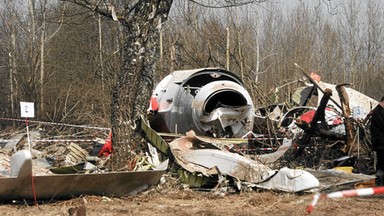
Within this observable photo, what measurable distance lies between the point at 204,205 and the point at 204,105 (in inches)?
165

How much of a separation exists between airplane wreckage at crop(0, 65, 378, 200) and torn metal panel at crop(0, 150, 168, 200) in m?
0.01

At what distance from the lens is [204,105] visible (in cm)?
1115

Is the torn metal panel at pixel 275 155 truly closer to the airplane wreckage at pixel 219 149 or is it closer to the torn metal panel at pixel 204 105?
the airplane wreckage at pixel 219 149

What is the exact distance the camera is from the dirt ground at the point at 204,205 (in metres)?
6.60

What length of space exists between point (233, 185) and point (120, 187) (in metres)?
1.74

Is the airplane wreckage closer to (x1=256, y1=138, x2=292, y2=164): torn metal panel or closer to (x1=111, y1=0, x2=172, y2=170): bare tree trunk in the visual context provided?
(x1=256, y1=138, x2=292, y2=164): torn metal panel

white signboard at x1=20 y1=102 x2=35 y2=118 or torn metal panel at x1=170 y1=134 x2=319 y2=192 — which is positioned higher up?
white signboard at x1=20 y1=102 x2=35 y2=118

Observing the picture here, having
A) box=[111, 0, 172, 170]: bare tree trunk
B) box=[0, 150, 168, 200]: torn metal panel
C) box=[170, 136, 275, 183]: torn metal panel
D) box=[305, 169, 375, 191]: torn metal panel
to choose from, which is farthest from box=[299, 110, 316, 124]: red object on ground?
box=[0, 150, 168, 200]: torn metal panel

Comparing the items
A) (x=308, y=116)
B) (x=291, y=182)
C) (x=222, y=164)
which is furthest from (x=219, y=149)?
(x=308, y=116)

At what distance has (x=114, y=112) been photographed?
870cm

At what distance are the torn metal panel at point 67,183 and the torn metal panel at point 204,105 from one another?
350cm

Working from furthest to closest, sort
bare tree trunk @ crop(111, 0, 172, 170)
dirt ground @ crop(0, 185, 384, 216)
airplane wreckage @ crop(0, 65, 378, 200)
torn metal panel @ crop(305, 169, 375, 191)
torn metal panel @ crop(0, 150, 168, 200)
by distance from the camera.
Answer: bare tree trunk @ crop(111, 0, 172, 170) < torn metal panel @ crop(305, 169, 375, 191) < airplane wreckage @ crop(0, 65, 378, 200) < dirt ground @ crop(0, 185, 384, 216) < torn metal panel @ crop(0, 150, 168, 200)

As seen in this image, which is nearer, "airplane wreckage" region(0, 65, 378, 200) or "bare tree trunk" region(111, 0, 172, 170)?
"airplane wreckage" region(0, 65, 378, 200)

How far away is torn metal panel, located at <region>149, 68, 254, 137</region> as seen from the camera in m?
11.3
